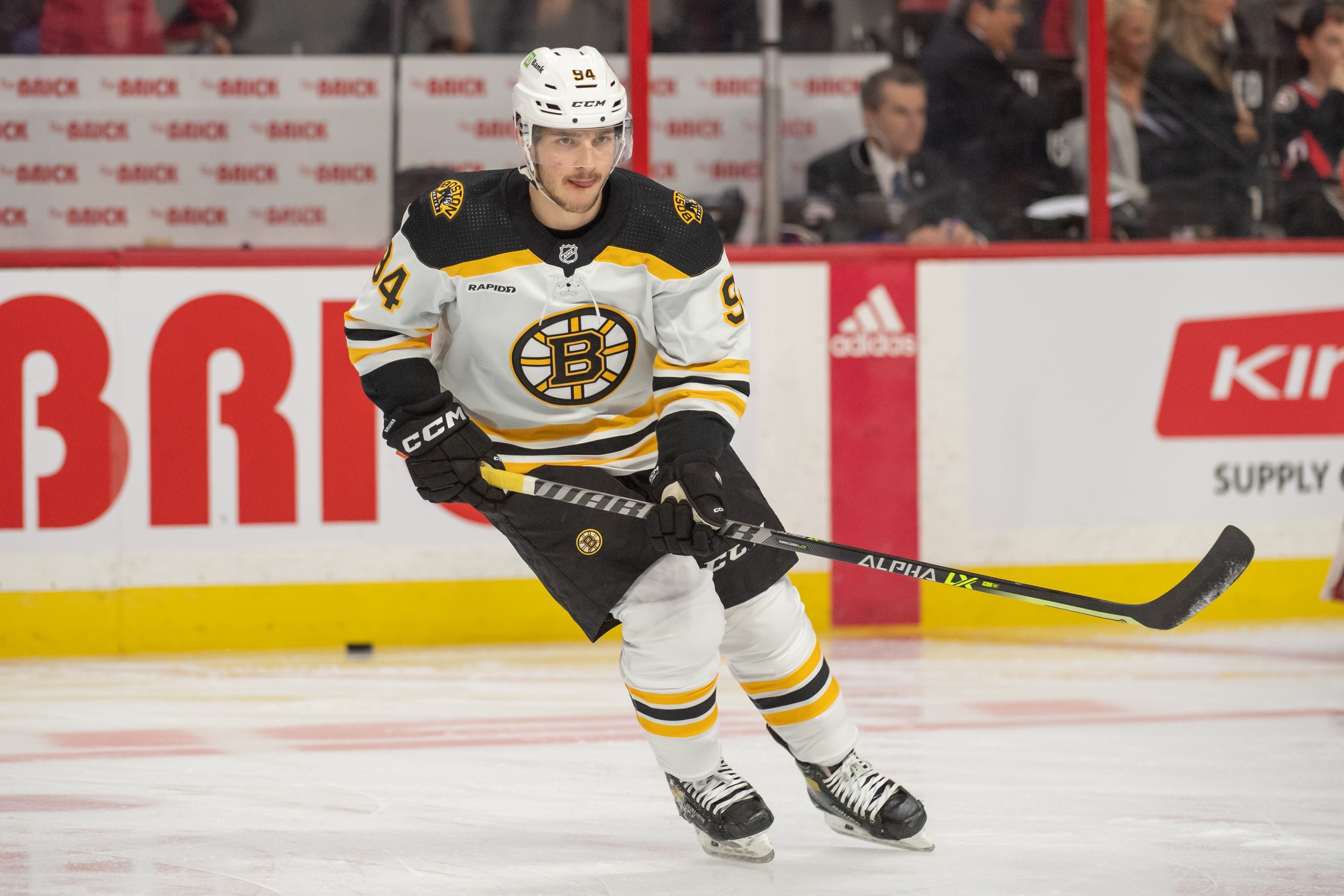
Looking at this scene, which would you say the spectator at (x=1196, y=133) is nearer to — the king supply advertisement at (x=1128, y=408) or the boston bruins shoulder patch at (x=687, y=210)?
the king supply advertisement at (x=1128, y=408)

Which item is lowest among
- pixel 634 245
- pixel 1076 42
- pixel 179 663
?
pixel 179 663

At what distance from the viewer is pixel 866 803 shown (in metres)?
2.36

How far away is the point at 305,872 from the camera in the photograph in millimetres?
2291

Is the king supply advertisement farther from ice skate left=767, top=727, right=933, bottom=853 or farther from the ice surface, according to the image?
ice skate left=767, top=727, right=933, bottom=853

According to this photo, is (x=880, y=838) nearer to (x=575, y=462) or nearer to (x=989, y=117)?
(x=575, y=462)

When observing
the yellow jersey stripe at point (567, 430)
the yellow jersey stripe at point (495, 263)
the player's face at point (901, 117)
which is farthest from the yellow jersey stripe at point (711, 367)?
the player's face at point (901, 117)

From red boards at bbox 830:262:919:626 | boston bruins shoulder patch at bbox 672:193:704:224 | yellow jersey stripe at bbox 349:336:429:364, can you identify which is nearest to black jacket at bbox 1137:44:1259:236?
red boards at bbox 830:262:919:626

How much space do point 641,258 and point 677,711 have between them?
2.20 ft

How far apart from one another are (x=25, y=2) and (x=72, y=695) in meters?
1.92

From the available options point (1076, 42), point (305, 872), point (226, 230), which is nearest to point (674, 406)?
point (305, 872)

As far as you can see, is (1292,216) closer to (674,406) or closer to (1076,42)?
(1076,42)

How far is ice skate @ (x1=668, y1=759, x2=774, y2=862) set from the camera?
7.55ft

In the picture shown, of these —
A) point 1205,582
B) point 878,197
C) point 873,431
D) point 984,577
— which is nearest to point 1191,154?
point 878,197

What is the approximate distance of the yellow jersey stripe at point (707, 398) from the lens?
7.51 ft
